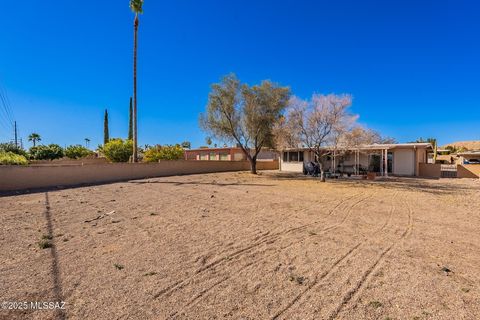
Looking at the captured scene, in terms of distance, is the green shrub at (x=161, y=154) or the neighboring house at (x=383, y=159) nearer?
the neighboring house at (x=383, y=159)

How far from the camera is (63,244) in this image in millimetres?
4578

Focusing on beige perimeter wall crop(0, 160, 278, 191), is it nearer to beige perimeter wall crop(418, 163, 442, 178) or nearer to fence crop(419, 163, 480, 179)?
beige perimeter wall crop(418, 163, 442, 178)

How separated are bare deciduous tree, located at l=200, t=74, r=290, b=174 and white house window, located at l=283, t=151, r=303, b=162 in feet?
20.8

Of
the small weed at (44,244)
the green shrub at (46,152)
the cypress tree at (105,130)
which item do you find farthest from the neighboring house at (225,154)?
the small weed at (44,244)

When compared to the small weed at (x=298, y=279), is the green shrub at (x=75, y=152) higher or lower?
higher

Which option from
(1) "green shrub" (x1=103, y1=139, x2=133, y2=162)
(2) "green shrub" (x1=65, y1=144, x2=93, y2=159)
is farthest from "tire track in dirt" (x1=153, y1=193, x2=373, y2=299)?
(2) "green shrub" (x1=65, y1=144, x2=93, y2=159)

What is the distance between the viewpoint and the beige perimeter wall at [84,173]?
13070 mm

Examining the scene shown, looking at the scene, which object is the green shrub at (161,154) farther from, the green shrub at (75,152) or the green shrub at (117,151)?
the green shrub at (75,152)

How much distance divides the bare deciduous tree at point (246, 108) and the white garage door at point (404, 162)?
1026 centimetres

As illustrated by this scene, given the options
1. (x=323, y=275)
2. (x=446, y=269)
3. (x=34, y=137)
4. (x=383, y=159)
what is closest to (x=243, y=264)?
(x=323, y=275)

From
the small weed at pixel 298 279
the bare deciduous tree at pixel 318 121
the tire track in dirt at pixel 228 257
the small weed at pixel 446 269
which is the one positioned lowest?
the small weed at pixel 446 269

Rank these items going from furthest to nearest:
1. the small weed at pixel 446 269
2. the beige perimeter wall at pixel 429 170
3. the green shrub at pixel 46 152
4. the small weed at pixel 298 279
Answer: the green shrub at pixel 46 152 → the beige perimeter wall at pixel 429 170 → the small weed at pixel 446 269 → the small weed at pixel 298 279

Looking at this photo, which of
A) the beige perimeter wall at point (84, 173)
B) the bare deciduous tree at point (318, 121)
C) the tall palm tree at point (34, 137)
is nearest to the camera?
the beige perimeter wall at point (84, 173)

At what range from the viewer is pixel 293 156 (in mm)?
26422
